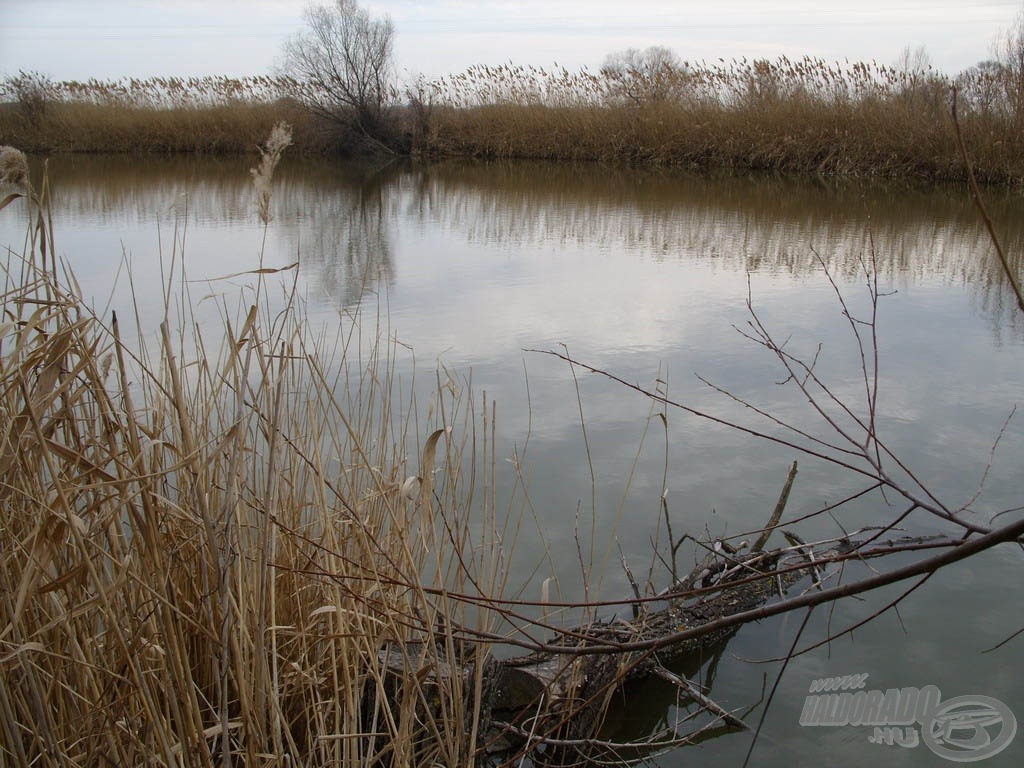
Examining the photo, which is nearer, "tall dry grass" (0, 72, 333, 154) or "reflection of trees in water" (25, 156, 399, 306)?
"reflection of trees in water" (25, 156, 399, 306)

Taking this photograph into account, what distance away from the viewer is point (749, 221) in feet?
23.5

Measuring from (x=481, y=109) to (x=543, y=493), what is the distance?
12.9 meters

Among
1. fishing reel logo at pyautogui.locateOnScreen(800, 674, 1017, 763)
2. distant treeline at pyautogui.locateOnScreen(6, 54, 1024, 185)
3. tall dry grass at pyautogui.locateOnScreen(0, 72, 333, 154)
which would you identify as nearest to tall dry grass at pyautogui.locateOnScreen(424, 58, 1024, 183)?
distant treeline at pyautogui.locateOnScreen(6, 54, 1024, 185)

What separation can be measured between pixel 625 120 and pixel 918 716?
12.0m

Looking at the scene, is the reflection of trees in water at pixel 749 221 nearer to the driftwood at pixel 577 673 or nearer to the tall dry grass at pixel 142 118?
the driftwood at pixel 577 673

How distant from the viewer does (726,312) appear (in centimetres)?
427

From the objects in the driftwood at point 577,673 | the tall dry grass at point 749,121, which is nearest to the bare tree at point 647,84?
the tall dry grass at point 749,121

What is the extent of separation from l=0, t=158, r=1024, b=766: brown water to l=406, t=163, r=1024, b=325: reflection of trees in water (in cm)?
4

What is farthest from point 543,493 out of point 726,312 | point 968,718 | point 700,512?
point 726,312

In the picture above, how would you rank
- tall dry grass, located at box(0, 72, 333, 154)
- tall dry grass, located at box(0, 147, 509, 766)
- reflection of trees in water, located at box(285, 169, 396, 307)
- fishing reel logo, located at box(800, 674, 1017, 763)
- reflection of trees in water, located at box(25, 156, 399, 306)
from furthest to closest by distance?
tall dry grass, located at box(0, 72, 333, 154), reflection of trees in water, located at box(25, 156, 399, 306), reflection of trees in water, located at box(285, 169, 396, 307), fishing reel logo, located at box(800, 674, 1017, 763), tall dry grass, located at box(0, 147, 509, 766)

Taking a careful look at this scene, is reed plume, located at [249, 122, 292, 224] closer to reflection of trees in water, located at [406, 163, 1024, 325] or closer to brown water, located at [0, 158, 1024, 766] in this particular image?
brown water, located at [0, 158, 1024, 766]

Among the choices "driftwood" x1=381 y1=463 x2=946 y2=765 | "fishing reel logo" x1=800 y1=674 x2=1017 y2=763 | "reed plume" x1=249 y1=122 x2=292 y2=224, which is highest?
"reed plume" x1=249 y1=122 x2=292 y2=224

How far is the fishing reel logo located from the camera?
5.18 feet

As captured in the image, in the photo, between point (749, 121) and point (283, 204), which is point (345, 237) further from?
point (749, 121)
